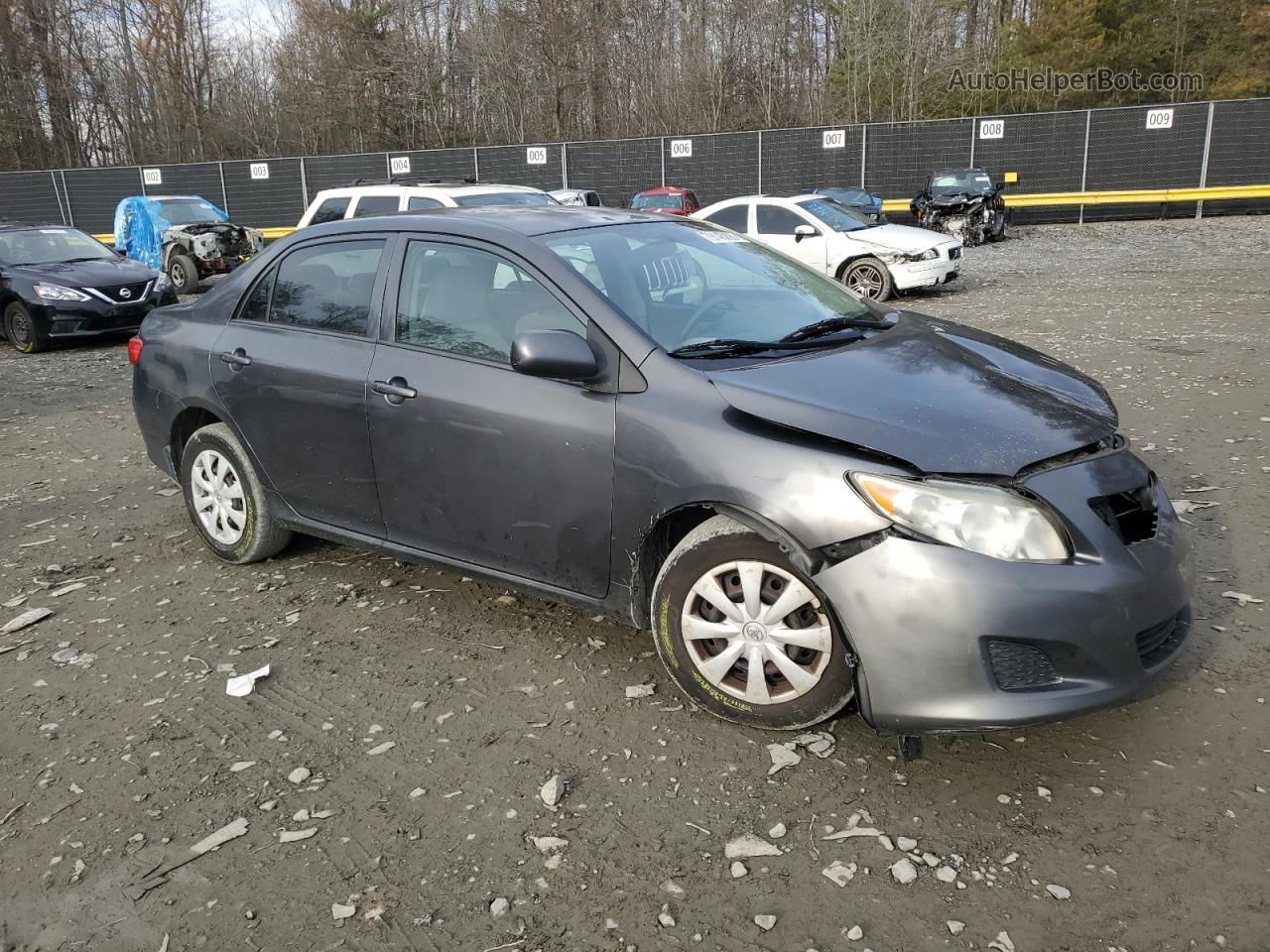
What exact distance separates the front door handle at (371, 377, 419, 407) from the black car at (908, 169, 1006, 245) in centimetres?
2148

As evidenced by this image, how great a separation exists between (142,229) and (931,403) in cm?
1850

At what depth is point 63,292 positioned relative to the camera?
11992 mm

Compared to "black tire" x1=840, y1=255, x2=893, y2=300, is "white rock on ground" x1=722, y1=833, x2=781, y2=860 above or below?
below

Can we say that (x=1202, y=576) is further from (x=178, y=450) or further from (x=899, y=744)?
(x=178, y=450)

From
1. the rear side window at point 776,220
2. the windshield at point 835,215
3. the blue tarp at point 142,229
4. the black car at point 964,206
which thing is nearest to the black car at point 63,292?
the blue tarp at point 142,229

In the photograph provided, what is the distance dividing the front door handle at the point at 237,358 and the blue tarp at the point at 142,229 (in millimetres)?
14994

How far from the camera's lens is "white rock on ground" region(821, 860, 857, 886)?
2.62 meters

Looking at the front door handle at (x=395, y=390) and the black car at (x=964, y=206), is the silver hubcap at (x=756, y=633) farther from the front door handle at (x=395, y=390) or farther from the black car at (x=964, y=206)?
the black car at (x=964, y=206)

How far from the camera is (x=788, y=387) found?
322 centimetres

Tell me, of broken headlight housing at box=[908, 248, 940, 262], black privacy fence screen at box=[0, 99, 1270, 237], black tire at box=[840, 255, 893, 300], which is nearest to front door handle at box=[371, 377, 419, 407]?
black tire at box=[840, 255, 893, 300]

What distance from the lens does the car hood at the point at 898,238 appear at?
13961 millimetres

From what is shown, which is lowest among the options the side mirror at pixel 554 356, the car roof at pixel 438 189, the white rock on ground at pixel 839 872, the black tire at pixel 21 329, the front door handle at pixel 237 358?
the white rock on ground at pixel 839 872

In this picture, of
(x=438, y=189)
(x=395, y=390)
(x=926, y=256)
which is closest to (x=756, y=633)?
(x=395, y=390)

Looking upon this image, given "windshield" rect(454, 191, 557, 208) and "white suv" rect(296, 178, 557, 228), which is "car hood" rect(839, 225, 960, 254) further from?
"windshield" rect(454, 191, 557, 208)
